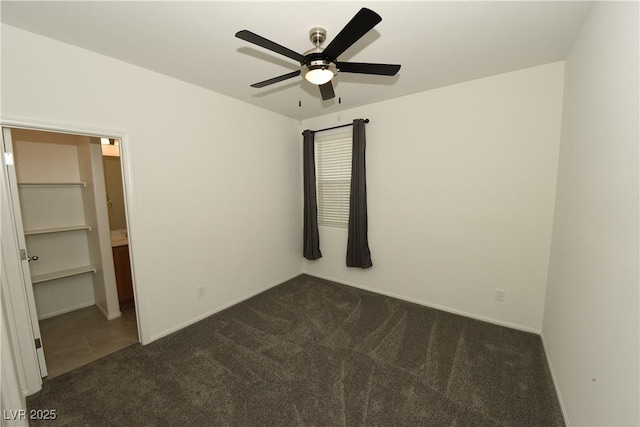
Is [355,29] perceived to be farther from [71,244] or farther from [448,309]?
[71,244]

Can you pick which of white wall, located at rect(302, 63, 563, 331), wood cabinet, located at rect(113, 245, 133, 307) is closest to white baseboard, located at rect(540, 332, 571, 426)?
white wall, located at rect(302, 63, 563, 331)

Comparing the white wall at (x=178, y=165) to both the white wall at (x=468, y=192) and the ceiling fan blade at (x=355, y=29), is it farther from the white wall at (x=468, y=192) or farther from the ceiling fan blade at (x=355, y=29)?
the ceiling fan blade at (x=355, y=29)

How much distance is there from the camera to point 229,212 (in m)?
3.03

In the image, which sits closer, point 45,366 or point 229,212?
point 45,366

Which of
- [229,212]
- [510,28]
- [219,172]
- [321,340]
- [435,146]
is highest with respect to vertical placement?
[510,28]

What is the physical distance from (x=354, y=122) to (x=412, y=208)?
4.43 ft

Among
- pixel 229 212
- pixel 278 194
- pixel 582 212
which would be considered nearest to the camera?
pixel 582 212

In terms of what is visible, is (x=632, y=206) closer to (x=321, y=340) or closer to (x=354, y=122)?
(x=321, y=340)

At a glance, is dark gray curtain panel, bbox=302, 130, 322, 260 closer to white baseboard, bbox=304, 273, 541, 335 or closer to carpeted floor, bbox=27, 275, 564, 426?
white baseboard, bbox=304, 273, 541, 335

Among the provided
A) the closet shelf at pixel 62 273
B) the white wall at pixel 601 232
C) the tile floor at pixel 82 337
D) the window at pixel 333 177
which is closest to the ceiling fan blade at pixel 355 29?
the white wall at pixel 601 232

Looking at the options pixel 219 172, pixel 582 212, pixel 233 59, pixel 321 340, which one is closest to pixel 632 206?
pixel 582 212

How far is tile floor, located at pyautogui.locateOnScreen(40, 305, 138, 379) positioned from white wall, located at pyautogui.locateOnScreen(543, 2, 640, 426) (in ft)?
11.2

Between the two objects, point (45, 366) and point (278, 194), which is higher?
point (278, 194)

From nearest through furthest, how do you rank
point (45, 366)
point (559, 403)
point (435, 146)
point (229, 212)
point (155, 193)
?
point (559, 403) → point (45, 366) → point (155, 193) → point (435, 146) → point (229, 212)
